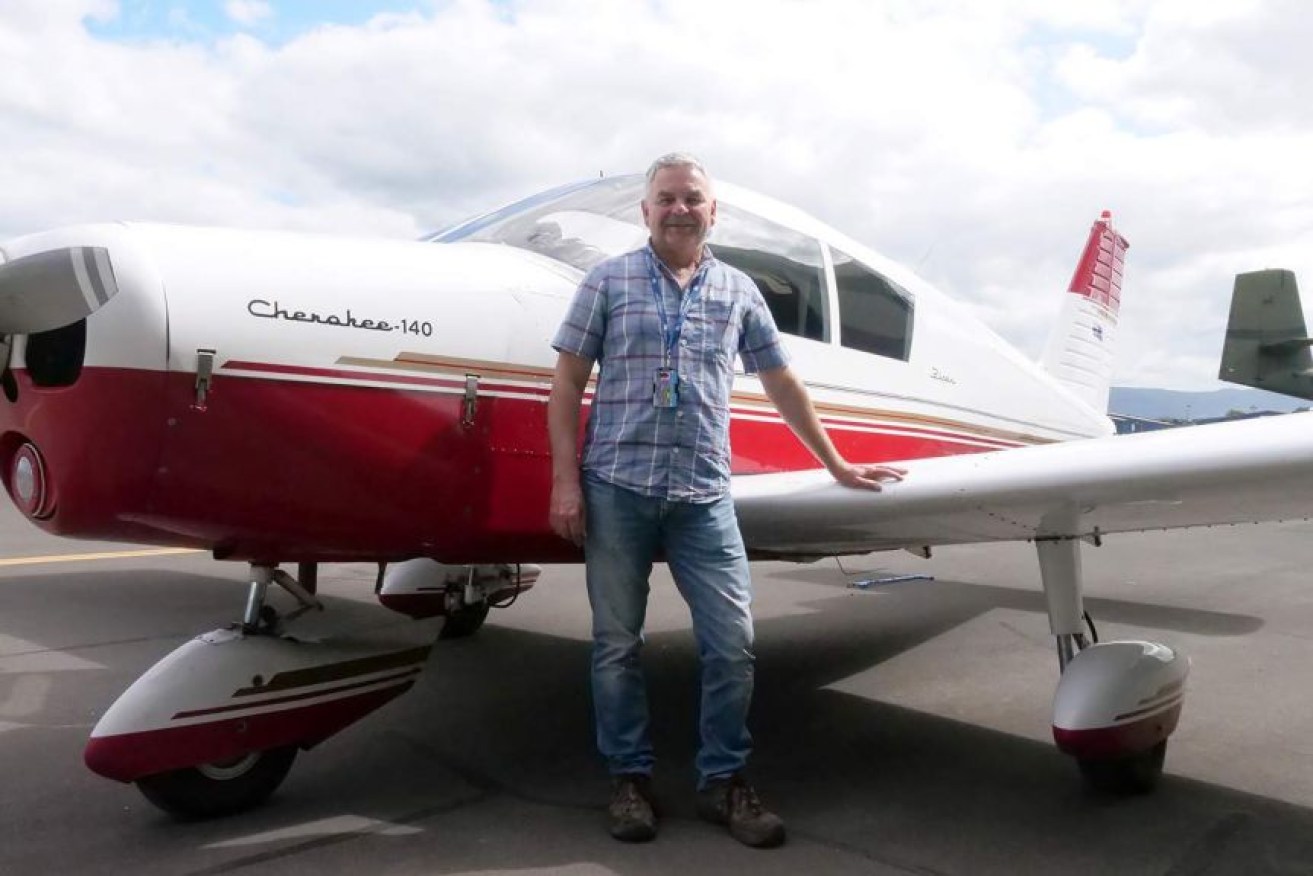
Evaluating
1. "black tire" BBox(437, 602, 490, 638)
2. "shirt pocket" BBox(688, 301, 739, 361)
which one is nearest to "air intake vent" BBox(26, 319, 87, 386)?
"shirt pocket" BBox(688, 301, 739, 361)

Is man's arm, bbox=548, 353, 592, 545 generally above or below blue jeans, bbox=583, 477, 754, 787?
above

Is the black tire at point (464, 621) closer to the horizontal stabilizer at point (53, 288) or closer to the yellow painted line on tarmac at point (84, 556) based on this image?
the yellow painted line on tarmac at point (84, 556)

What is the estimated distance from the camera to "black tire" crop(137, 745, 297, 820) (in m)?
2.87

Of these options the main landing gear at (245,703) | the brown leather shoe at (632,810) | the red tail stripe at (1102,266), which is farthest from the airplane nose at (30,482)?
the red tail stripe at (1102,266)

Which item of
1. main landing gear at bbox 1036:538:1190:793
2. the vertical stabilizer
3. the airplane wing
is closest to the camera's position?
the airplane wing

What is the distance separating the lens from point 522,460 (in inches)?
115

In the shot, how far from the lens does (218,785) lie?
295 cm

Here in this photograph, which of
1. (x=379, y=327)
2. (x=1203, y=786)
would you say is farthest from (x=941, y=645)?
(x=379, y=327)

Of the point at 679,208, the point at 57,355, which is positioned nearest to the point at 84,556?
the point at 57,355

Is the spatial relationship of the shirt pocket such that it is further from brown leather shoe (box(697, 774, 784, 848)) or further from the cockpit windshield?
brown leather shoe (box(697, 774, 784, 848))

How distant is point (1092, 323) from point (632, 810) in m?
5.46

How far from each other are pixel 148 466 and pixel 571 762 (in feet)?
5.59

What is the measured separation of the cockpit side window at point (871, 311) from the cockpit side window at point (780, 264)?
0.12 meters

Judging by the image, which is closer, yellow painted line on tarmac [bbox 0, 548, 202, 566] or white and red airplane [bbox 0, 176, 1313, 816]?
white and red airplane [bbox 0, 176, 1313, 816]
